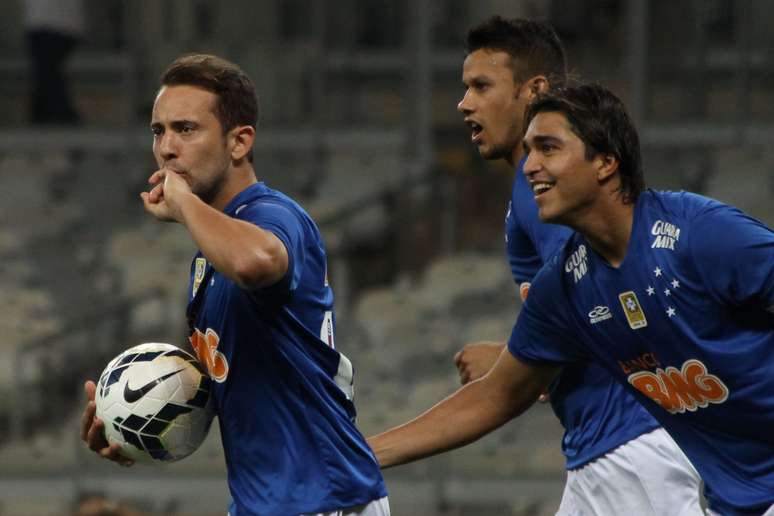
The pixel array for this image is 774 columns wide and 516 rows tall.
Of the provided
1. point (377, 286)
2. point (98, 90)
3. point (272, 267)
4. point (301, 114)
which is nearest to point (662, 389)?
point (272, 267)

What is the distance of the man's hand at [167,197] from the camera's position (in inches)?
142

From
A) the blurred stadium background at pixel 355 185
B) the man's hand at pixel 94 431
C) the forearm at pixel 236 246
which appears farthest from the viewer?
the blurred stadium background at pixel 355 185

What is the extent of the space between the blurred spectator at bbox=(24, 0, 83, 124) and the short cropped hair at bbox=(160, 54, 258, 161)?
8681mm

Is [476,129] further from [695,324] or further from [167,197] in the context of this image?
[167,197]

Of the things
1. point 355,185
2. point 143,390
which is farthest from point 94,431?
point 355,185

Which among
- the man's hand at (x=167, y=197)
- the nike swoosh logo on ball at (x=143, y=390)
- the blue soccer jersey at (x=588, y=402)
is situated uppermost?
the man's hand at (x=167, y=197)

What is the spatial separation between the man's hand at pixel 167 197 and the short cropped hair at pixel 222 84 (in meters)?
0.23

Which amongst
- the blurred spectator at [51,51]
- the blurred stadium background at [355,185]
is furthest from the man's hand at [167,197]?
the blurred spectator at [51,51]

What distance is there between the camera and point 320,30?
12281mm

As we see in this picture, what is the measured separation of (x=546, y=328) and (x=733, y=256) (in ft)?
2.29

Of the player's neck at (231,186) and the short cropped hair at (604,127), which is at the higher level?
the short cropped hair at (604,127)

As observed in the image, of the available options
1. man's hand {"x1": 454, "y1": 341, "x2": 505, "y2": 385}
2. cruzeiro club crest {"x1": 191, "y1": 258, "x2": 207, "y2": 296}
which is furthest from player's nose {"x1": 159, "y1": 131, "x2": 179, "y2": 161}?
man's hand {"x1": 454, "y1": 341, "x2": 505, "y2": 385}

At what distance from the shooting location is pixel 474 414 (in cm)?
439

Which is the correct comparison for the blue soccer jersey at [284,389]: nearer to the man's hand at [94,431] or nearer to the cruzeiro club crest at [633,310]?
the man's hand at [94,431]
